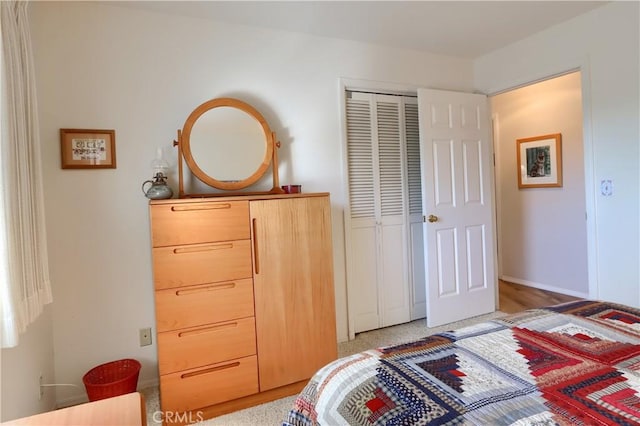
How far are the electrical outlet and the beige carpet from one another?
29 cm

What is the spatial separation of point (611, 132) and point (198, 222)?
2.77 m

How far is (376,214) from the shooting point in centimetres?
305

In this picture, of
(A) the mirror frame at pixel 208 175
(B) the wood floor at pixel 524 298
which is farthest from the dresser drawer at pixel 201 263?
(B) the wood floor at pixel 524 298

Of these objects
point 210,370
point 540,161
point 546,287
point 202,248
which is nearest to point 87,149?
point 202,248

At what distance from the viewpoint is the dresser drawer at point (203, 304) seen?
1.88 meters

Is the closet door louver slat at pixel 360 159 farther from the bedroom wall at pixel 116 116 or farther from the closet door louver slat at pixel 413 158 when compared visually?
the bedroom wall at pixel 116 116

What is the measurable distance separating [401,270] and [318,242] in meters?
1.23

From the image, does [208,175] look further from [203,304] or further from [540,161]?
[540,161]

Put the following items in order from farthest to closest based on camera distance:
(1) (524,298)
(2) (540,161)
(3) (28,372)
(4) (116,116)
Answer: (2) (540,161)
(1) (524,298)
(4) (116,116)
(3) (28,372)

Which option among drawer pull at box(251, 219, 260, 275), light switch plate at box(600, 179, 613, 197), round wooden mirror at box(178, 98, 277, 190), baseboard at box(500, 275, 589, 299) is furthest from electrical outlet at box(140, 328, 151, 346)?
baseboard at box(500, 275, 589, 299)

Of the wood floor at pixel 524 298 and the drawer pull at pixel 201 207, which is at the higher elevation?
the drawer pull at pixel 201 207

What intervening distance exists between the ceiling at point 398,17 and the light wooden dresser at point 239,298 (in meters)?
1.24

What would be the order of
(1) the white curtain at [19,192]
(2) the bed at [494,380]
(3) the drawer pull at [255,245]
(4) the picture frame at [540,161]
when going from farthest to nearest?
(4) the picture frame at [540,161]
(3) the drawer pull at [255,245]
(1) the white curtain at [19,192]
(2) the bed at [494,380]

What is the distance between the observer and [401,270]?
3.18 m
